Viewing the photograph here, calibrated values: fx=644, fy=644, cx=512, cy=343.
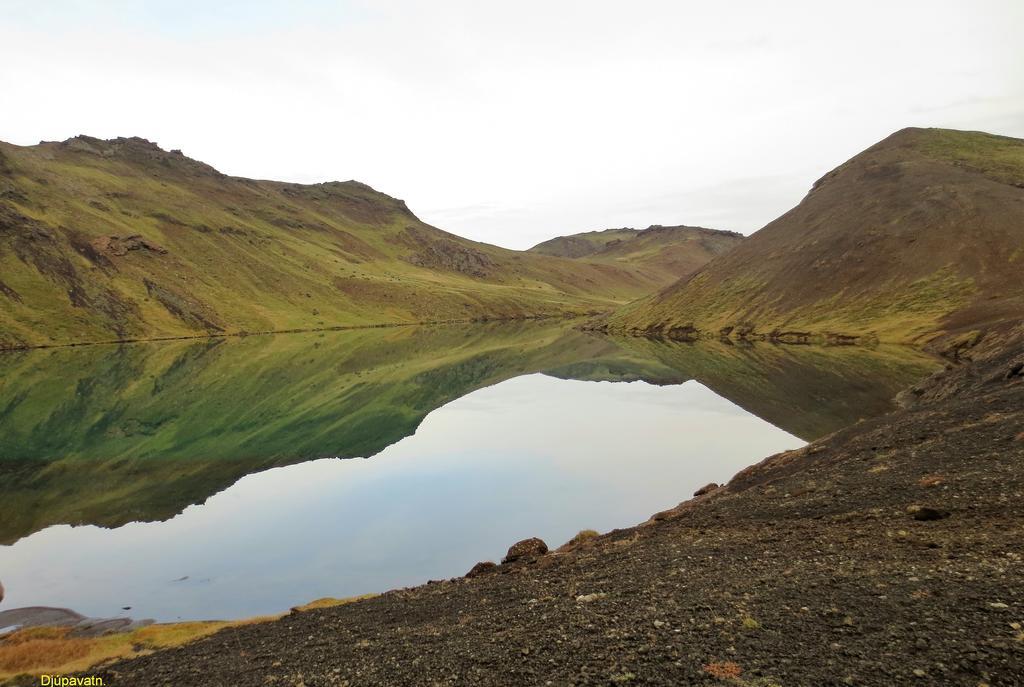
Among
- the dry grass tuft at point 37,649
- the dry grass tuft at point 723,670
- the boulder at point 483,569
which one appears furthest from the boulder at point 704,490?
the dry grass tuft at point 37,649

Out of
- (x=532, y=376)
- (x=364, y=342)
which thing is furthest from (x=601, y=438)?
(x=364, y=342)

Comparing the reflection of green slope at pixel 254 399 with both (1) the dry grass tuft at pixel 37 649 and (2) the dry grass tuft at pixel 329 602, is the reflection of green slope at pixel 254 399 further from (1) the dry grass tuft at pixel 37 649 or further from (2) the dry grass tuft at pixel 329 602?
(2) the dry grass tuft at pixel 329 602

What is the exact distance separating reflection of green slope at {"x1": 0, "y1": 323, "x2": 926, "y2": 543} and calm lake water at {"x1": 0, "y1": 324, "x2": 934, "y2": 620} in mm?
336

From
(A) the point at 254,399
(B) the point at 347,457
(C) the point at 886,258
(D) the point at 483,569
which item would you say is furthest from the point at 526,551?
(C) the point at 886,258

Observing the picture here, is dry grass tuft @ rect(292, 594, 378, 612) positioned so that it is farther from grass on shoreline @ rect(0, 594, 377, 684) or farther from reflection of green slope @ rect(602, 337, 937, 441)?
reflection of green slope @ rect(602, 337, 937, 441)

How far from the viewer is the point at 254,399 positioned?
72125mm

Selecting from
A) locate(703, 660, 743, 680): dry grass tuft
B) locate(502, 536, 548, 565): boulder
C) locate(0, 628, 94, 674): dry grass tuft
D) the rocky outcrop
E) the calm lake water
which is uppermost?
the rocky outcrop

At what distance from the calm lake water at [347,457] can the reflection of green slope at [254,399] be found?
0.34 metres

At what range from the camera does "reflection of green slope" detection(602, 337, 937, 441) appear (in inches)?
1988

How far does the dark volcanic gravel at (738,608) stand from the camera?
37.5ft

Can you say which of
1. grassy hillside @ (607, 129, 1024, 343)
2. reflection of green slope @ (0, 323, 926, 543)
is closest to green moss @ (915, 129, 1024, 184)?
grassy hillside @ (607, 129, 1024, 343)

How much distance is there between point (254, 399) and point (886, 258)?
10668cm

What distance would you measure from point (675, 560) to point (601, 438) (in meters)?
30.3

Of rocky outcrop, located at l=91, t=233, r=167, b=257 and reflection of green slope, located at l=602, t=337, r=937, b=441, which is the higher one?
rocky outcrop, located at l=91, t=233, r=167, b=257
